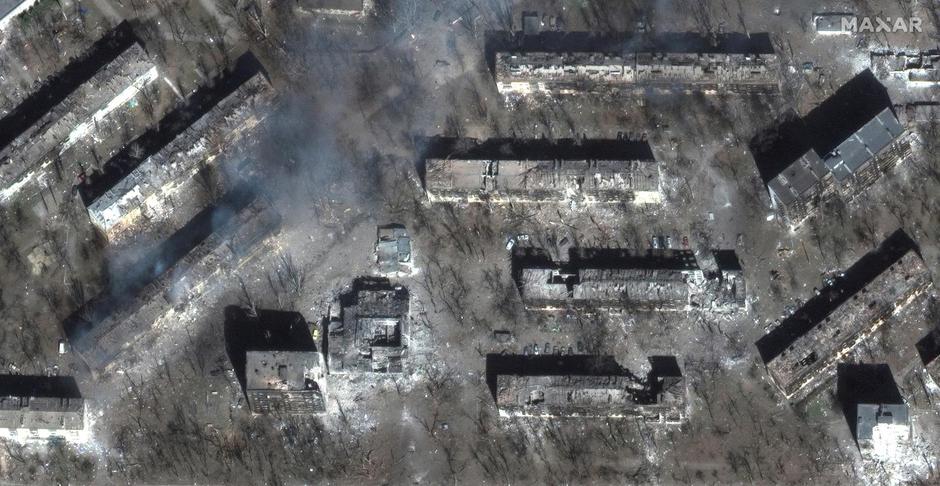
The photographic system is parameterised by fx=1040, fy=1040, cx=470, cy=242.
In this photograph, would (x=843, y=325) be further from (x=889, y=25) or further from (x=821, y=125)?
(x=889, y=25)

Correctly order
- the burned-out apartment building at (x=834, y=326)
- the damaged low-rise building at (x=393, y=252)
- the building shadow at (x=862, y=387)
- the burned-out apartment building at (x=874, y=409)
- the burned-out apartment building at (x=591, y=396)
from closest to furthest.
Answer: the burned-out apartment building at (x=591, y=396), the burned-out apartment building at (x=874, y=409), the burned-out apartment building at (x=834, y=326), the building shadow at (x=862, y=387), the damaged low-rise building at (x=393, y=252)

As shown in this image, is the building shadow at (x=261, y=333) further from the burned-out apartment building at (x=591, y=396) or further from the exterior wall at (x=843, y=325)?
the exterior wall at (x=843, y=325)

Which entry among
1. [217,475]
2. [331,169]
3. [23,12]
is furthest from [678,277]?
[23,12]

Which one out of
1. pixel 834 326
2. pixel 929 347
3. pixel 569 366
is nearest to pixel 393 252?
pixel 569 366

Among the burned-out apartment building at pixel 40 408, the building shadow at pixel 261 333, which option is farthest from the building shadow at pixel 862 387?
the burned-out apartment building at pixel 40 408

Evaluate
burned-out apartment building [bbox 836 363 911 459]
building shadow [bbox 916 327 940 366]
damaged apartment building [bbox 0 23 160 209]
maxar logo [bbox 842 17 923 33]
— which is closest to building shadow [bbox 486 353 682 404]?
burned-out apartment building [bbox 836 363 911 459]

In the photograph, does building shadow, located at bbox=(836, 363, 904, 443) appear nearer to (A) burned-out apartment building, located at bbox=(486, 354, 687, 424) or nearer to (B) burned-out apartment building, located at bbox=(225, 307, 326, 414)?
(A) burned-out apartment building, located at bbox=(486, 354, 687, 424)

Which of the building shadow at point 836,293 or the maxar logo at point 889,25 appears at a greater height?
the maxar logo at point 889,25
